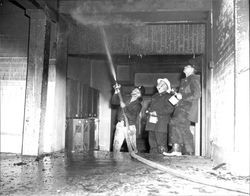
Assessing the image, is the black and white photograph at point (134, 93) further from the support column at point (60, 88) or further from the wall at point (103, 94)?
the wall at point (103, 94)

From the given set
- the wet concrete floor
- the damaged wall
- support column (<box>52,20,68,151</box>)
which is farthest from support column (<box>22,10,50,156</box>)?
the wet concrete floor

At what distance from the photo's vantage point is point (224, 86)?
537cm

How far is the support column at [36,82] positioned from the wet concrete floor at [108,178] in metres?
0.91

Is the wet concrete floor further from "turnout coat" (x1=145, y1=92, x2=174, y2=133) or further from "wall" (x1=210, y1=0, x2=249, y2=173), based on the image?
"turnout coat" (x1=145, y1=92, x2=174, y2=133)

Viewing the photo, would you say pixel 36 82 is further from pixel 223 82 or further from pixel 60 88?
pixel 223 82

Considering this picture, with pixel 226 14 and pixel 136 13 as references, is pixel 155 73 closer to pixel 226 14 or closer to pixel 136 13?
pixel 136 13

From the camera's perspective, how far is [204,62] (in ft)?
25.4

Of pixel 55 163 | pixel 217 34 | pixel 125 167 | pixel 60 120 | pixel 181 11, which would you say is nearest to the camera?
pixel 125 167

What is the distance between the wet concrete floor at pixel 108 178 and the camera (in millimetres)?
3559

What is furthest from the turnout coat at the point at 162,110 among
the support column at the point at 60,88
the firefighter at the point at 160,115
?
the support column at the point at 60,88

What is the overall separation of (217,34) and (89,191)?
419cm

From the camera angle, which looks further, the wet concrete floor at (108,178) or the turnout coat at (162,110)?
the turnout coat at (162,110)

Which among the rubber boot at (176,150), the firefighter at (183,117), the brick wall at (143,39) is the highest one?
the brick wall at (143,39)

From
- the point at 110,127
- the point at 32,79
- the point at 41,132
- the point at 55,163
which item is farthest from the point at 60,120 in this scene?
the point at 110,127
